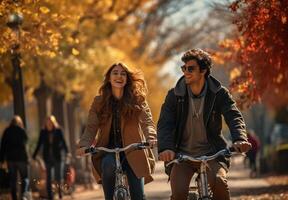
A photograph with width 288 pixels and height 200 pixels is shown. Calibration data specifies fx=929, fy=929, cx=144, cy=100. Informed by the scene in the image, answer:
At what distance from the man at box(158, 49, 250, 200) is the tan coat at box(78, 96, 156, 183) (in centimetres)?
140

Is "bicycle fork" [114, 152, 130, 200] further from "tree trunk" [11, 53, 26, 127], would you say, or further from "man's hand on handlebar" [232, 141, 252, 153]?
"tree trunk" [11, 53, 26, 127]

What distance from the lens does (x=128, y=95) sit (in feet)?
33.3

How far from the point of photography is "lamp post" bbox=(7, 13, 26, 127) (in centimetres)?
1711

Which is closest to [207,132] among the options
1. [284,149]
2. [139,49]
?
[284,149]

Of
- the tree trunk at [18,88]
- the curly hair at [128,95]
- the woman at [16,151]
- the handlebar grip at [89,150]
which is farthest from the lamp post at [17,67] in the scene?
Answer: the handlebar grip at [89,150]

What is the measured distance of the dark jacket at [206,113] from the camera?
837cm

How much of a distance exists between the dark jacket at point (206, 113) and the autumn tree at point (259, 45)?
5.61 metres

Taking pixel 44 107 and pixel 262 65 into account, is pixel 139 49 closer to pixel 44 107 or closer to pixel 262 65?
pixel 44 107

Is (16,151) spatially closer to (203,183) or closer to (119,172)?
(119,172)

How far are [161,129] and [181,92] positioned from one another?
39cm

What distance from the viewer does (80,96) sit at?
35375 millimetres

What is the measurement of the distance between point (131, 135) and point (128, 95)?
0.47 metres

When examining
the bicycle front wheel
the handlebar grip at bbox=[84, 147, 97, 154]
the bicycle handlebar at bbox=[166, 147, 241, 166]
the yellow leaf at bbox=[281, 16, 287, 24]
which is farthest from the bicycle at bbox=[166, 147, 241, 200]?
the yellow leaf at bbox=[281, 16, 287, 24]

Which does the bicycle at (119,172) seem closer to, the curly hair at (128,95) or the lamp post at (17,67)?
the curly hair at (128,95)
